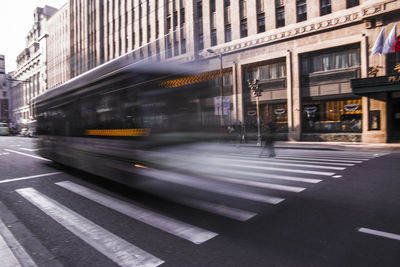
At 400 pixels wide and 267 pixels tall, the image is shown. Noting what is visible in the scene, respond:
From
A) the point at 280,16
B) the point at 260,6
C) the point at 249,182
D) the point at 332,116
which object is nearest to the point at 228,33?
the point at 260,6

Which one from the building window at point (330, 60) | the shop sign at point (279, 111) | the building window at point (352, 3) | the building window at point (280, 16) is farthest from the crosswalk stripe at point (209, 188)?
the building window at point (280, 16)

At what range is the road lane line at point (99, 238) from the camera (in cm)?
310

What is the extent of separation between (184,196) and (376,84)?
56.2 ft

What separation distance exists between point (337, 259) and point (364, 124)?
19656 millimetres

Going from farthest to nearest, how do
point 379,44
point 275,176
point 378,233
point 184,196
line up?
point 379,44 → point 275,176 → point 184,196 → point 378,233

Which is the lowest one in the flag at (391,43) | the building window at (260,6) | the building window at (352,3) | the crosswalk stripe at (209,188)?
the crosswalk stripe at (209,188)

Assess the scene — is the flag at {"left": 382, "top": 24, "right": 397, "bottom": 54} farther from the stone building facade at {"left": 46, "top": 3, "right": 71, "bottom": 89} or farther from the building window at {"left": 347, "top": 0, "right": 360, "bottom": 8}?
the stone building facade at {"left": 46, "top": 3, "right": 71, "bottom": 89}

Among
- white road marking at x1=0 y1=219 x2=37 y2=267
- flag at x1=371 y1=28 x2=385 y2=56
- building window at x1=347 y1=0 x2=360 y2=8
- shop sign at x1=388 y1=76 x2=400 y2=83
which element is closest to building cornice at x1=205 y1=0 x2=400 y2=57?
building window at x1=347 y1=0 x2=360 y2=8

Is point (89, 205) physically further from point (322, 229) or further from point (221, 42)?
point (221, 42)

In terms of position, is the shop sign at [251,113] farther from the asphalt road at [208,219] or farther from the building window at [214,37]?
the asphalt road at [208,219]

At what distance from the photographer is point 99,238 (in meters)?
3.75

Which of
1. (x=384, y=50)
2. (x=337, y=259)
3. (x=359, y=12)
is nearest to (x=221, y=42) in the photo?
(x=359, y=12)

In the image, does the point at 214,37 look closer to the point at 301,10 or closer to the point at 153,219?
the point at 301,10

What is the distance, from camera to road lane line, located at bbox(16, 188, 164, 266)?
3.10 meters
